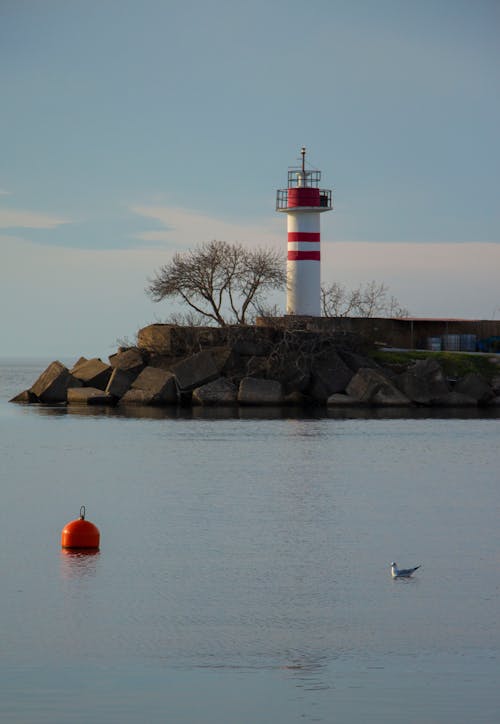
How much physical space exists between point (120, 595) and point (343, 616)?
9.73ft

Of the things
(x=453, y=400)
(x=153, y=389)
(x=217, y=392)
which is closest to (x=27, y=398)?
(x=153, y=389)

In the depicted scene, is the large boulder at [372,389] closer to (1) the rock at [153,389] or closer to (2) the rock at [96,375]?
(1) the rock at [153,389]

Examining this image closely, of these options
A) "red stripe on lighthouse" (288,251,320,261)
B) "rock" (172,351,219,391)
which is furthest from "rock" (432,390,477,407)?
"red stripe on lighthouse" (288,251,320,261)

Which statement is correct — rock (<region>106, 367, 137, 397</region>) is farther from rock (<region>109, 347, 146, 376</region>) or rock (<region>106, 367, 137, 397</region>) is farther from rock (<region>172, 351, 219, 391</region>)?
rock (<region>172, 351, 219, 391</region>)

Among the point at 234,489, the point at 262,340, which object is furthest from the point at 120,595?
the point at 262,340

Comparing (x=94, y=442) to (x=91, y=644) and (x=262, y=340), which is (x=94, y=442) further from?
(x=91, y=644)

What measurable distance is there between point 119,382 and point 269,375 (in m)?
6.36

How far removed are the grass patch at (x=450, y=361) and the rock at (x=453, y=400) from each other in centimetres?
112

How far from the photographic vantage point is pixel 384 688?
1074 centimetres

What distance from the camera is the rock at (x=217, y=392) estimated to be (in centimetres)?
4659

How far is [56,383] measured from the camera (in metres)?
51.0

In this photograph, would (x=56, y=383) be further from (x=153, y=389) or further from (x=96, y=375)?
(x=153, y=389)

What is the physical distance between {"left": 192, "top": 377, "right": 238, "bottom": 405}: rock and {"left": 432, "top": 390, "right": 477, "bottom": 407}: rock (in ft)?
27.2

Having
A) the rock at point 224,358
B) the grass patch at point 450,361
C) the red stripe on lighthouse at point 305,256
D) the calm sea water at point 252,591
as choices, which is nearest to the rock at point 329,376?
the grass patch at point 450,361
